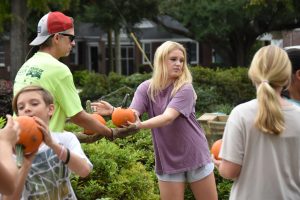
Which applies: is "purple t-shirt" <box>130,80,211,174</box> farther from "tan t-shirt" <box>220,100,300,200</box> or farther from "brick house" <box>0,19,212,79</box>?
"brick house" <box>0,19,212,79</box>

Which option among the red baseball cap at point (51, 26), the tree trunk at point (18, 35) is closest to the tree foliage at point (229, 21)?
the tree trunk at point (18, 35)

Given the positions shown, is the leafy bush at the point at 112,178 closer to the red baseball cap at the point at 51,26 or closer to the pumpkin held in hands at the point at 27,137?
the red baseball cap at the point at 51,26

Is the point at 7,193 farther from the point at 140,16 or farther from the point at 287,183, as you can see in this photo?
the point at 140,16

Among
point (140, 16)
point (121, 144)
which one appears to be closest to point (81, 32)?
point (140, 16)

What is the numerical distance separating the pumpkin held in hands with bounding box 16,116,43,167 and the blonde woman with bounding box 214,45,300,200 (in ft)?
3.26

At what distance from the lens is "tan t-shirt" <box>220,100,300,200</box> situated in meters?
3.11

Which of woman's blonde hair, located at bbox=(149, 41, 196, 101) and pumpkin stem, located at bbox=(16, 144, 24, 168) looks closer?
pumpkin stem, located at bbox=(16, 144, 24, 168)

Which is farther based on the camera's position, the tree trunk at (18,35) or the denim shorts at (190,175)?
the tree trunk at (18,35)

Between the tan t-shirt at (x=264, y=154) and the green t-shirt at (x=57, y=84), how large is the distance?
3.78ft

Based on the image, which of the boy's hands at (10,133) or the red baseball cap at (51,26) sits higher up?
the red baseball cap at (51,26)

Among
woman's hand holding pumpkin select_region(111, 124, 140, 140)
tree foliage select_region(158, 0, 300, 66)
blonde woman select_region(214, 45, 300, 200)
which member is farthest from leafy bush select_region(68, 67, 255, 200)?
tree foliage select_region(158, 0, 300, 66)

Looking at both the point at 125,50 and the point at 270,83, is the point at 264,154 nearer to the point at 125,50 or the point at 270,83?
the point at 270,83

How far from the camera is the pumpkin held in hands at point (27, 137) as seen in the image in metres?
2.85

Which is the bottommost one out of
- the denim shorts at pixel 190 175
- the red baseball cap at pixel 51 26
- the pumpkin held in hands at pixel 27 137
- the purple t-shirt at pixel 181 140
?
the denim shorts at pixel 190 175
